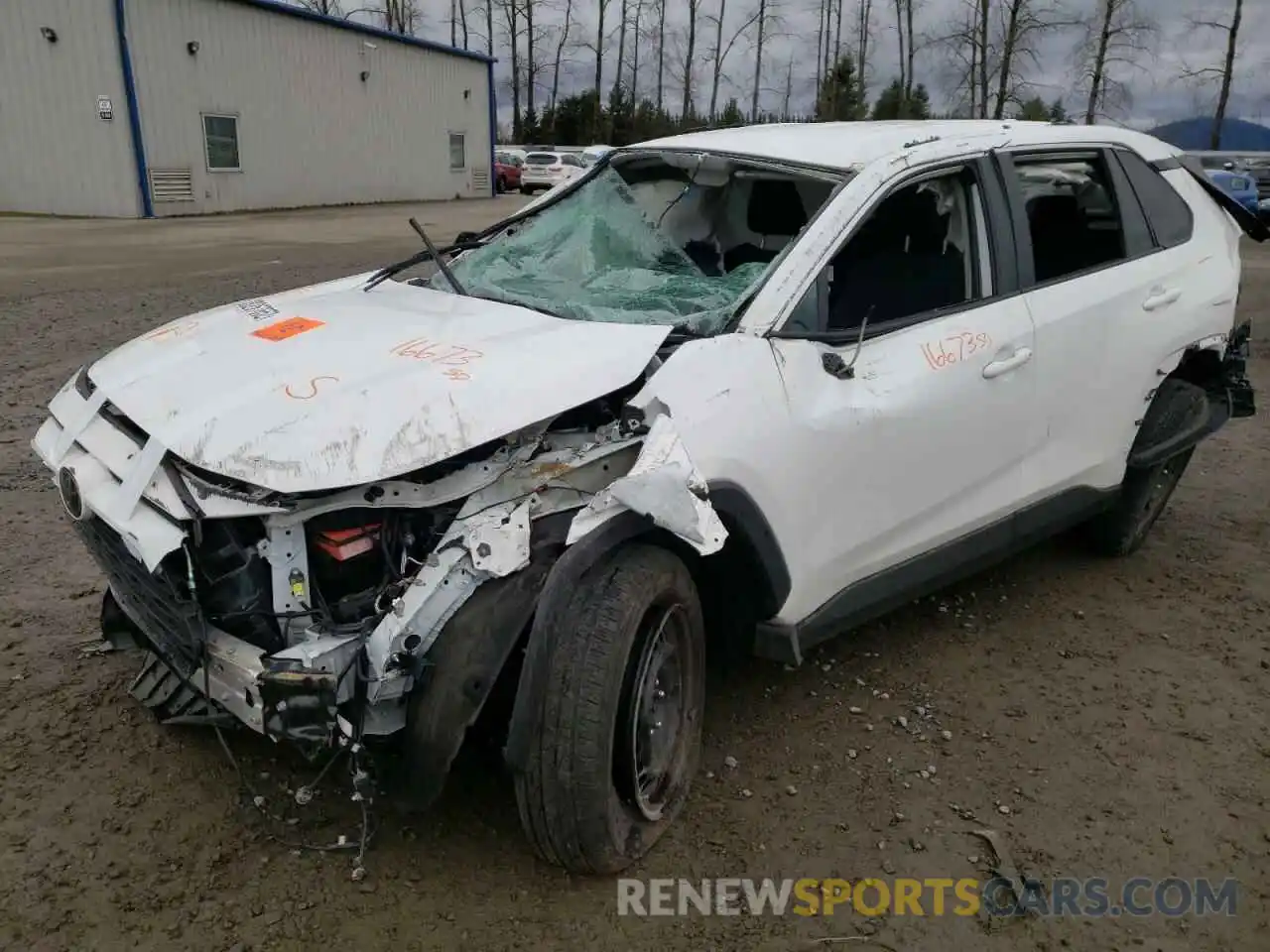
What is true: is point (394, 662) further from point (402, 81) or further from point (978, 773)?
point (402, 81)

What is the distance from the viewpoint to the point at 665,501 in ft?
7.80

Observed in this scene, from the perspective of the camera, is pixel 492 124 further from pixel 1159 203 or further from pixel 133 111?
pixel 1159 203

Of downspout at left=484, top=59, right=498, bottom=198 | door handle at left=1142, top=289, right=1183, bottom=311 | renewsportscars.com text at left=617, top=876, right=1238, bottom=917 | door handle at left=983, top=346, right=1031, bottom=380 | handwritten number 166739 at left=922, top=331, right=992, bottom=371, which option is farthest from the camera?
downspout at left=484, top=59, right=498, bottom=198

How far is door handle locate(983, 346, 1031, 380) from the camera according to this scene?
11.1 feet


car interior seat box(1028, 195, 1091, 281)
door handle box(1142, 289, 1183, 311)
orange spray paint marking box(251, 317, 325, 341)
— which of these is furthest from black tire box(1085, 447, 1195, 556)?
orange spray paint marking box(251, 317, 325, 341)

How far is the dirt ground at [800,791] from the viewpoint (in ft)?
8.23

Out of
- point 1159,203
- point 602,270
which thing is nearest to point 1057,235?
point 1159,203

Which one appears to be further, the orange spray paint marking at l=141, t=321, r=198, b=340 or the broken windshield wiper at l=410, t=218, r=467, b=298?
the broken windshield wiper at l=410, t=218, r=467, b=298

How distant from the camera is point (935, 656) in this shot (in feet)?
12.6

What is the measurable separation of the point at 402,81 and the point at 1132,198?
88.8 feet

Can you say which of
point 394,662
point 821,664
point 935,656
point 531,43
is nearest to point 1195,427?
point 935,656

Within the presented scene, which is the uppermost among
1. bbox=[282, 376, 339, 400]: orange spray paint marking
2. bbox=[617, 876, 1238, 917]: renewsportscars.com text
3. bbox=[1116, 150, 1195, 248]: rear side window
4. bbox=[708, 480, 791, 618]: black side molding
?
bbox=[1116, 150, 1195, 248]: rear side window

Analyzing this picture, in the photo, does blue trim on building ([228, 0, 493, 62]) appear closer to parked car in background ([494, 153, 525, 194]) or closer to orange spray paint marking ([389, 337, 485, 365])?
parked car in background ([494, 153, 525, 194])

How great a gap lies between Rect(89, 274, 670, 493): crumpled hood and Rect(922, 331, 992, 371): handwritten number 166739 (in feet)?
3.18
